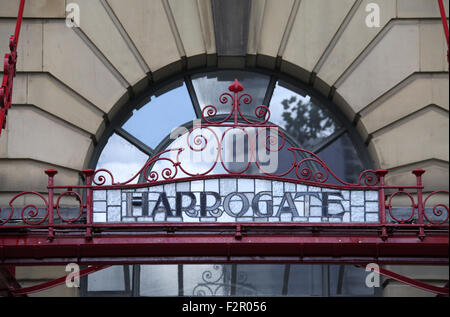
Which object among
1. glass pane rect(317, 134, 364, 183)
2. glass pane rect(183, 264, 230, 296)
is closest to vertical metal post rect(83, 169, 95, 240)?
glass pane rect(183, 264, 230, 296)

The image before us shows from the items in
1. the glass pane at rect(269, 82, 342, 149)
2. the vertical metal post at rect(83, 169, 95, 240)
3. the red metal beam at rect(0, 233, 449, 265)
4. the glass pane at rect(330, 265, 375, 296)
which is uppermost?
the glass pane at rect(269, 82, 342, 149)

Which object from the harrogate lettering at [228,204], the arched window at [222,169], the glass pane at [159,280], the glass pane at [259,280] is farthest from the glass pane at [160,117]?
the harrogate lettering at [228,204]

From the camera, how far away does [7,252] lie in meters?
11.3

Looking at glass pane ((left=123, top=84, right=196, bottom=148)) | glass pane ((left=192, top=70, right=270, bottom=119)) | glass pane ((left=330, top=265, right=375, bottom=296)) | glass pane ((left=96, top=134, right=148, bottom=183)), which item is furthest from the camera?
glass pane ((left=192, top=70, right=270, bottom=119))

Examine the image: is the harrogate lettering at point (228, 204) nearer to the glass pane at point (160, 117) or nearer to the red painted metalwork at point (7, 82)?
the red painted metalwork at point (7, 82)

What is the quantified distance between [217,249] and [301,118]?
4686 mm

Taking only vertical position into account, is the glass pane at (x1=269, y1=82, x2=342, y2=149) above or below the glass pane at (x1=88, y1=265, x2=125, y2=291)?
above

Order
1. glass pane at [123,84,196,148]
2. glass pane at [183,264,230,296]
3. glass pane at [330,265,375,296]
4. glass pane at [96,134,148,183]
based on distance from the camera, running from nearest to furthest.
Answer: glass pane at [183,264,230,296], glass pane at [330,265,375,296], glass pane at [96,134,148,183], glass pane at [123,84,196,148]

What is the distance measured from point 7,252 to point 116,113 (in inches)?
172

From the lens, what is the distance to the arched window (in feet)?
46.1

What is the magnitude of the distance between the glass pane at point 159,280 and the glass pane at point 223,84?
301 cm

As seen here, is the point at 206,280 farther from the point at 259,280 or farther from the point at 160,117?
the point at 160,117

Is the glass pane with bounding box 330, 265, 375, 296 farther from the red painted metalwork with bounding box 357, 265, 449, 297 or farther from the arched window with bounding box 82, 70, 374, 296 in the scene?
the red painted metalwork with bounding box 357, 265, 449, 297

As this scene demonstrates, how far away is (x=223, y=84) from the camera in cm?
1547
